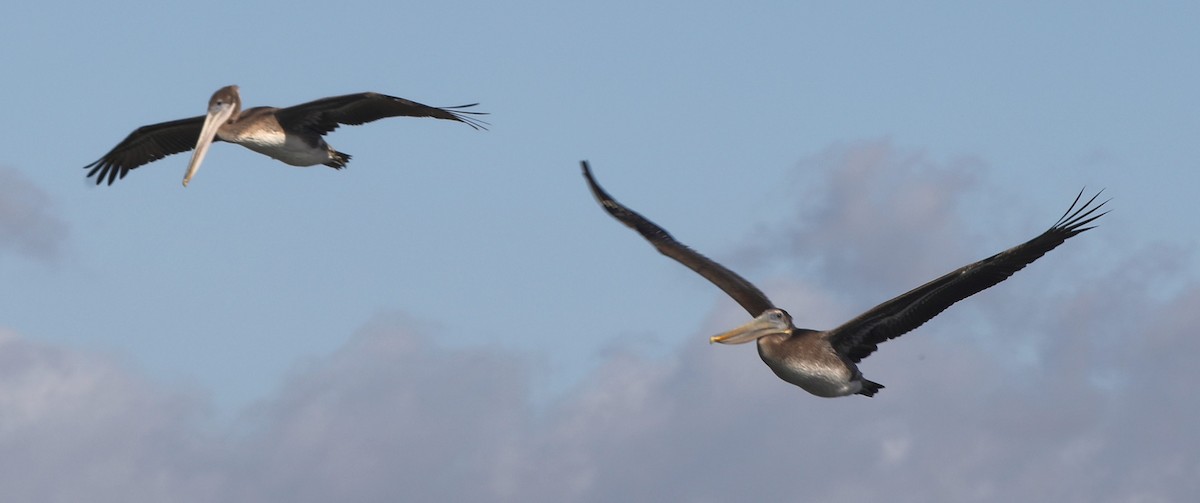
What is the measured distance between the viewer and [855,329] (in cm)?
1900

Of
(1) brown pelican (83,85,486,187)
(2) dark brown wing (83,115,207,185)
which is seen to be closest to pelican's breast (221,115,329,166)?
(1) brown pelican (83,85,486,187)

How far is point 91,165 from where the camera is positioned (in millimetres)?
24656

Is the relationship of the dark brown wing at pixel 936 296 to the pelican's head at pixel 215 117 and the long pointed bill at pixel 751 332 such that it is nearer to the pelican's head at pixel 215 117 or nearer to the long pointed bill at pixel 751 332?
the long pointed bill at pixel 751 332

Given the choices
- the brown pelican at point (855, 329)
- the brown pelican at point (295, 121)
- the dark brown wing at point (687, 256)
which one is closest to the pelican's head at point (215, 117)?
the brown pelican at point (295, 121)

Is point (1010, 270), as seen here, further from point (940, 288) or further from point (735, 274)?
point (735, 274)

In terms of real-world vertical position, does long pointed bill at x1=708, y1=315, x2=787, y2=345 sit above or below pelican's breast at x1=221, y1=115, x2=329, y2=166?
below

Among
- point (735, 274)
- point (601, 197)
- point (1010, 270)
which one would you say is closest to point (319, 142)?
point (601, 197)

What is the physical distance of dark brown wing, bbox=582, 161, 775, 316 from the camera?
20625 mm

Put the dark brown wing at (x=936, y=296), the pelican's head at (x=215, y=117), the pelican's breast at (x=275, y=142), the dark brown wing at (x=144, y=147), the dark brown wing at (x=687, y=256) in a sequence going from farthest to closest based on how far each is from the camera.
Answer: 1. the dark brown wing at (x=144, y=147)
2. the pelican's head at (x=215, y=117)
3. the pelican's breast at (x=275, y=142)
4. the dark brown wing at (x=687, y=256)
5. the dark brown wing at (x=936, y=296)

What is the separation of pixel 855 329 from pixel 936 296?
3.38ft

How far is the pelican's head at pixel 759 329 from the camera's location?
19500mm

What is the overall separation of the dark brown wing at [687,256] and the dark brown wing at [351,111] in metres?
2.49

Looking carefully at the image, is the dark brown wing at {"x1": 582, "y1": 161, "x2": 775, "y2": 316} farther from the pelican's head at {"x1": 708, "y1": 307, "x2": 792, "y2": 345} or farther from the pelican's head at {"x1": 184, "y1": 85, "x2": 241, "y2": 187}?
the pelican's head at {"x1": 184, "y1": 85, "x2": 241, "y2": 187}

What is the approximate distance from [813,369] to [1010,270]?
247 cm
